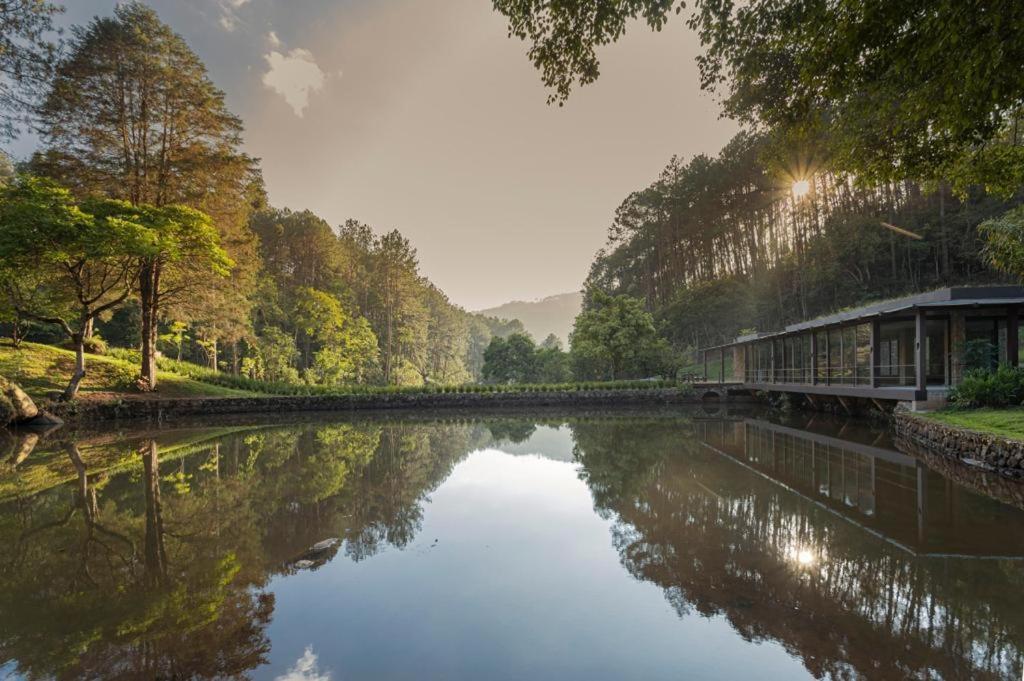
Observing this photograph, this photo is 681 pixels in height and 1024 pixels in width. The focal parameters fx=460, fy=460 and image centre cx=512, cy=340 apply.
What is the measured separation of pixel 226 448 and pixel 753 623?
1246cm

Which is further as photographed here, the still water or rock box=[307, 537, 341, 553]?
rock box=[307, 537, 341, 553]

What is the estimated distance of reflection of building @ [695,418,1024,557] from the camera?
200 inches

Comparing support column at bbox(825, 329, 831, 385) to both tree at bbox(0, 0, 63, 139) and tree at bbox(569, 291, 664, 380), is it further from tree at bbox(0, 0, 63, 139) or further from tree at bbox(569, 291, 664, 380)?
tree at bbox(0, 0, 63, 139)

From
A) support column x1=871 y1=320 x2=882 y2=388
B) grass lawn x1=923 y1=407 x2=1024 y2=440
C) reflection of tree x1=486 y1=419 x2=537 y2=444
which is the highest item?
support column x1=871 y1=320 x2=882 y2=388

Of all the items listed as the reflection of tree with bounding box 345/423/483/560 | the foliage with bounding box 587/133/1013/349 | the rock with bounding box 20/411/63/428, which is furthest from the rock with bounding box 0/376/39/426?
the foliage with bounding box 587/133/1013/349

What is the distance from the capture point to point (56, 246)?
54.2 ft

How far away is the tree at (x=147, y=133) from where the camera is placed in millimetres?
19391

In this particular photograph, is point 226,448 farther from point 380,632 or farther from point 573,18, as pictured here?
point 573,18

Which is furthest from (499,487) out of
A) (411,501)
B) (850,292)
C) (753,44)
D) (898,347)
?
(850,292)

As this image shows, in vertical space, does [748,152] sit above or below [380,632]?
above

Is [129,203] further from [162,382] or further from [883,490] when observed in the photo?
[883,490]

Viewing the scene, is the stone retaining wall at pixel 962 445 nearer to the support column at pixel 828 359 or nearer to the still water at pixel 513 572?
the still water at pixel 513 572

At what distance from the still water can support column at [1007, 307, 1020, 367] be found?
28.1ft

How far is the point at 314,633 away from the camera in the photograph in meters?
3.54
